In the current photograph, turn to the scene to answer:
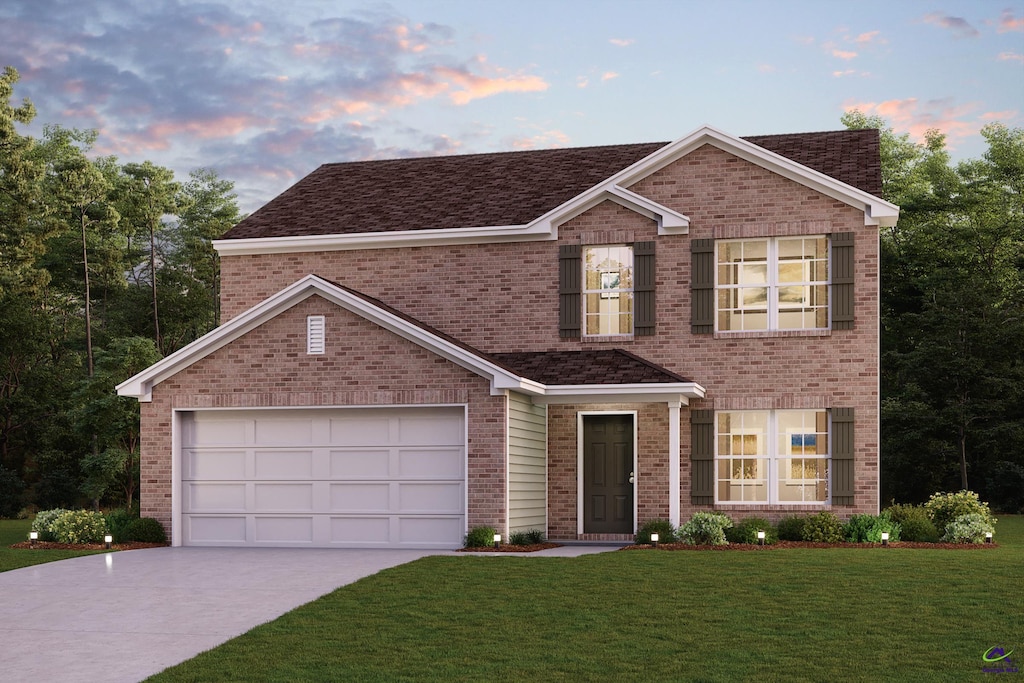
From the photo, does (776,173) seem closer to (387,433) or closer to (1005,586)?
(387,433)

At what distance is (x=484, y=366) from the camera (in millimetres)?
20031

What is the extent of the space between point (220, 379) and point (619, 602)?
10.1m

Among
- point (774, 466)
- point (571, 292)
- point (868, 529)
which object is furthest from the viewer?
point (571, 292)

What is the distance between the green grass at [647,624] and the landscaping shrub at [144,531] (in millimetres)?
6615

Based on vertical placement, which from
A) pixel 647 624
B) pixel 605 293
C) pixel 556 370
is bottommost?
pixel 647 624

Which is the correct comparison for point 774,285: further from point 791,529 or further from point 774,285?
point 791,529

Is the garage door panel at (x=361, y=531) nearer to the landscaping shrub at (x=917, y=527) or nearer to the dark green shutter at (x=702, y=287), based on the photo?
the dark green shutter at (x=702, y=287)

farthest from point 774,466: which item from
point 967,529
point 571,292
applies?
point 571,292

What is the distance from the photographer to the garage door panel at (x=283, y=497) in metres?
21.2

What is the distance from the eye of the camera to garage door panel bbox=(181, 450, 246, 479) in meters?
21.6

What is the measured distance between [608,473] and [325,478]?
206 inches

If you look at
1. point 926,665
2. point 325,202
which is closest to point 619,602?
point 926,665

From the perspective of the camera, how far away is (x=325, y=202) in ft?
87.0

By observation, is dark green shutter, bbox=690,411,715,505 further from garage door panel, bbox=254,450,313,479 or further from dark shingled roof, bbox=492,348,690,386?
garage door panel, bbox=254,450,313,479
